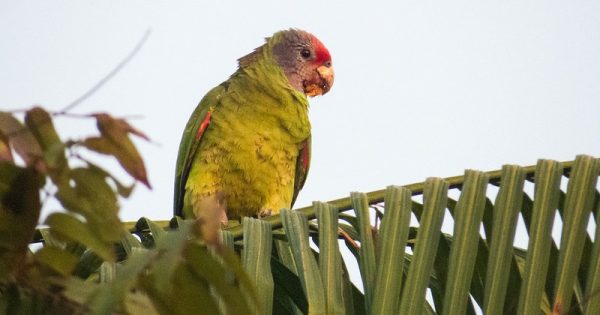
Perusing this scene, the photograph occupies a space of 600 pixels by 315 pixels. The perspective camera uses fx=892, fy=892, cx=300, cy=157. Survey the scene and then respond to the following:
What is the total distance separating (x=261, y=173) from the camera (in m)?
4.20

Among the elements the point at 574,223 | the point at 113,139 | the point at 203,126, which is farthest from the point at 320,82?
the point at 113,139

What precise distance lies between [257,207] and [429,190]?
6.68 ft

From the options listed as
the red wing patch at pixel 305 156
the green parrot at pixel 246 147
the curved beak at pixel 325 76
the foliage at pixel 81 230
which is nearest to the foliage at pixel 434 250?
the foliage at pixel 81 230

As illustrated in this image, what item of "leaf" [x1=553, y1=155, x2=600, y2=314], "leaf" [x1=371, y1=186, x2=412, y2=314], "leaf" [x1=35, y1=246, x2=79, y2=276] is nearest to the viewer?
"leaf" [x1=35, y1=246, x2=79, y2=276]

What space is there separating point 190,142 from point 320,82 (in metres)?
1.17

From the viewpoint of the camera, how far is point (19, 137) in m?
1.02

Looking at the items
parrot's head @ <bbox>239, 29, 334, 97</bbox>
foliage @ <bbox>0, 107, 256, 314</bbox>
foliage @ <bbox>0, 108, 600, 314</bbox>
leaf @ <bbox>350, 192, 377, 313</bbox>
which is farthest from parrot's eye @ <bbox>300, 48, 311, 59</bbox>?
foliage @ <bbox>0, 107, 256, 314</bbox>

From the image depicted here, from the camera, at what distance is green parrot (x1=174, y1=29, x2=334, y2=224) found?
417cm

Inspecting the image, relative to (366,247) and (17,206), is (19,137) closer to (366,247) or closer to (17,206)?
(17,206)

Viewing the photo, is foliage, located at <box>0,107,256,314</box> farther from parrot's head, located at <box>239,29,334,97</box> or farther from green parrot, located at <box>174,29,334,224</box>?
parrot's head, located at <box>239,29,334,97</box>

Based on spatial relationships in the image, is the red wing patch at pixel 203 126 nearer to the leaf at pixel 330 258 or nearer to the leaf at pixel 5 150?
the leaf at pixel 330 258

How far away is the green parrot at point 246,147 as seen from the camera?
13.7ft

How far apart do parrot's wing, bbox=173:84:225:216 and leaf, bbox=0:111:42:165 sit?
10.7ft

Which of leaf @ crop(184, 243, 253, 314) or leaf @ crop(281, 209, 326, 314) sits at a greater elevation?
leaf @ crop(281, 209, 326, 314)
